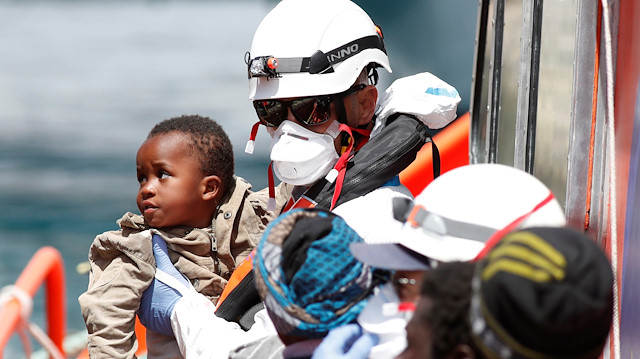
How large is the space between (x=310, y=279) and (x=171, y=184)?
43.9 inches

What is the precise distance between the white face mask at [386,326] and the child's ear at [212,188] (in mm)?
1118

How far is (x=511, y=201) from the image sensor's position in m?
1.17

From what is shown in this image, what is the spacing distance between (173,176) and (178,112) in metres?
11.7

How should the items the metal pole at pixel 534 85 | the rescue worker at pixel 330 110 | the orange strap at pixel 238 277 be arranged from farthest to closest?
1. the metal pole at pixel 534 85
2. the orange strap at pixel 238 277
3. the rescue worker at pixel 330 110

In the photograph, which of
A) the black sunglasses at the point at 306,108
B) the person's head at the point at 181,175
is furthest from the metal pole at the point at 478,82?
the black sunglasses at the point at 306,108

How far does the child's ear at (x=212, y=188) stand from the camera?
228cm

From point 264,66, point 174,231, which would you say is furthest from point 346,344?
point 174,231

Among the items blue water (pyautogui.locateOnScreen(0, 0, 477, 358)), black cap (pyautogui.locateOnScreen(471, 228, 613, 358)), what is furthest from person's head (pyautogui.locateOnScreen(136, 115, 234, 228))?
blue water (pyautogui.locateOnScreen(0, 0, 477, 358))

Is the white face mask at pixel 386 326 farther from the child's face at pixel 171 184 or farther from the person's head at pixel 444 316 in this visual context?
the child's face at pixel 171 184

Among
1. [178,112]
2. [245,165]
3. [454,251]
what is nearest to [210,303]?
[454,251]

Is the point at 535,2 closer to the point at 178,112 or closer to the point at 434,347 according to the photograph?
the point at 434,347

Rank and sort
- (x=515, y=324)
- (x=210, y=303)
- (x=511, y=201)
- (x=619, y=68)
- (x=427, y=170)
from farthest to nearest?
(x=427, y=170) < (x=210, y=303) < (x=619, y=68) < (x=511, y=201) < (x=515, y=324)

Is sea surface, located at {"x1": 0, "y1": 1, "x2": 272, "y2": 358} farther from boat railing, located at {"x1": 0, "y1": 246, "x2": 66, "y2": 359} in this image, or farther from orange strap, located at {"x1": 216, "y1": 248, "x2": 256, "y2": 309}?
orange strap, located at {"x1": 216, "y1": 248, "x2": 256, "y2": 309}

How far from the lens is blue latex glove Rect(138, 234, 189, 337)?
207cm
